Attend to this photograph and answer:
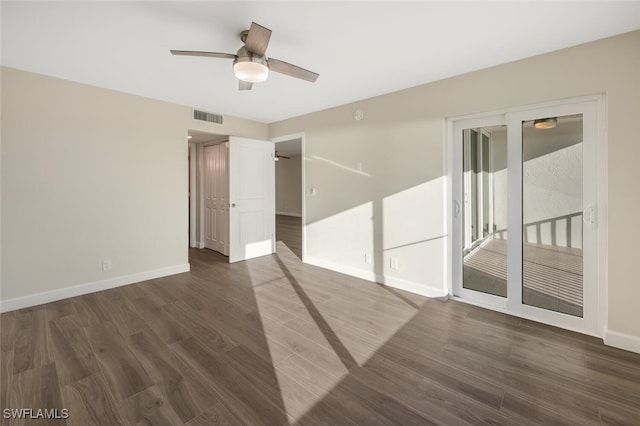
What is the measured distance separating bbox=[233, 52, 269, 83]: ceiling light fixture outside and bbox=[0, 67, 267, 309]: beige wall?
2.39m

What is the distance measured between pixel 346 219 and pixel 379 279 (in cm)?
101

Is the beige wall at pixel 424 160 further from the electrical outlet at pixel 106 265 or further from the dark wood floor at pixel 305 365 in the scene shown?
the electrical outlet at pixel 106 265

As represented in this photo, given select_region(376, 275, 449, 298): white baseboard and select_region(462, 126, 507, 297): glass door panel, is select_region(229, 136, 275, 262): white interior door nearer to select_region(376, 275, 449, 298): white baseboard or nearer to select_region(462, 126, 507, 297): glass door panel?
select_region(376, 275, 449, 298): white baseboard

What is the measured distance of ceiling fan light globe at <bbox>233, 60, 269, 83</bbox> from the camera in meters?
2.21

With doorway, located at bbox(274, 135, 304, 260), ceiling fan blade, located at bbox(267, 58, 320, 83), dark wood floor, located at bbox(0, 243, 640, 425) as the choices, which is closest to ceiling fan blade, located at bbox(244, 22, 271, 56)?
ceiling fan blade, located at bbox(267, 58, 320, 83)

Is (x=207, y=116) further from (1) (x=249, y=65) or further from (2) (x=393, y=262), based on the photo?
(2) (x=393, y=262)

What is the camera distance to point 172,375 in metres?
1.95

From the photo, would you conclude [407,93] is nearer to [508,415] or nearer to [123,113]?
[508,415]

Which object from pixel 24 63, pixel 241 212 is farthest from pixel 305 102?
pixel 24 63

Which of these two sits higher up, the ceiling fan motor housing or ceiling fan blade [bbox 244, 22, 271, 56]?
ceiling fan blade [bbox 244, 22, 271, 56]

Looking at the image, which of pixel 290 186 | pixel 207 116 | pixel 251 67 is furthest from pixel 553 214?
pixel 290 186

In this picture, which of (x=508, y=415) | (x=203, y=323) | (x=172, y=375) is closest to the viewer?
(x=508, y=415)

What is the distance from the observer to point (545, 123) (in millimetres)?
2676

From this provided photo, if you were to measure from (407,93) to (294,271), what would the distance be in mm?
2996
